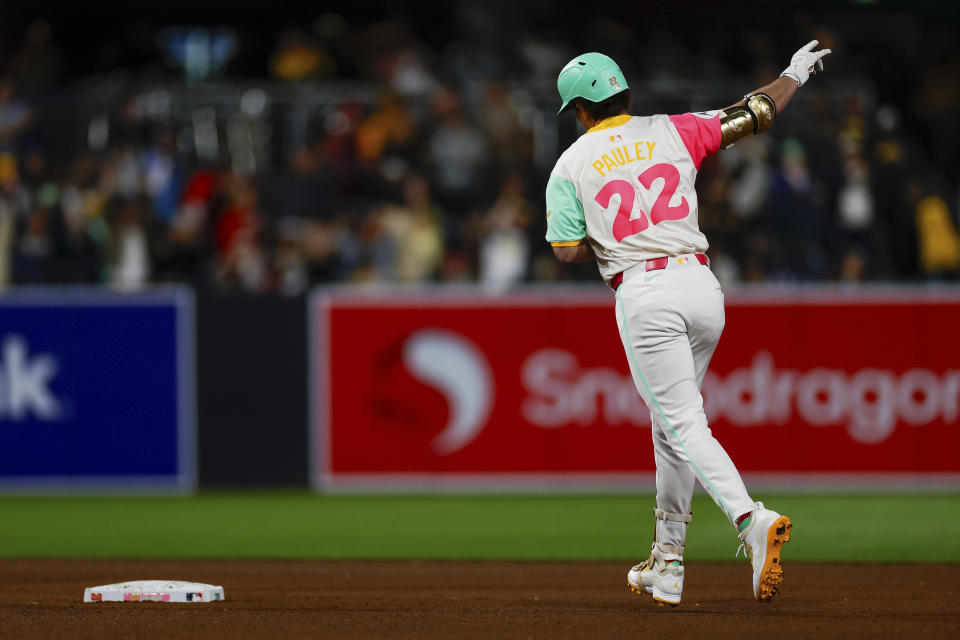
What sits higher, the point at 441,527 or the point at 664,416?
the point at 664,416

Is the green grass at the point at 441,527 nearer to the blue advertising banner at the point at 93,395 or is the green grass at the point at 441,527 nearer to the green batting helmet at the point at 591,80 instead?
the blue advertising banner at the point at 93,395

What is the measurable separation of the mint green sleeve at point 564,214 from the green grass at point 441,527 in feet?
10.8

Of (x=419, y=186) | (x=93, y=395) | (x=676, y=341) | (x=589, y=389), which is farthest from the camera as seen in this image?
(x=419, y=186)

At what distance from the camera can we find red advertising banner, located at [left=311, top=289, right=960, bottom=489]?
12.9m

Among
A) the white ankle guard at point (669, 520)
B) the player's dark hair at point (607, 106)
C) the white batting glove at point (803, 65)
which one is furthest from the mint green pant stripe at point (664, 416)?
the white batting glove at point (803, 65)

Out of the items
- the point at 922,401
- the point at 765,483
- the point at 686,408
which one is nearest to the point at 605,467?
the point at 765,483

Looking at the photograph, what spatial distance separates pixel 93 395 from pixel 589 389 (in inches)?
181

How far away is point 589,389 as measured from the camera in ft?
43.1

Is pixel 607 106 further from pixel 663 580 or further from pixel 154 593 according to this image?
pixel 154 593

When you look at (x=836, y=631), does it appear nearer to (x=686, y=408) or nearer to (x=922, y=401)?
(x=686, y=408)

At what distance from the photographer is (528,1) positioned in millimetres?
17828

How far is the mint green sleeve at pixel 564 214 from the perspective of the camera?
20.4ft

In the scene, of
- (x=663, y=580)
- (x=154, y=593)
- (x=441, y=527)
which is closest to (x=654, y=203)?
(x=663, y=580)

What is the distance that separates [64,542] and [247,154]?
6.80 metres
